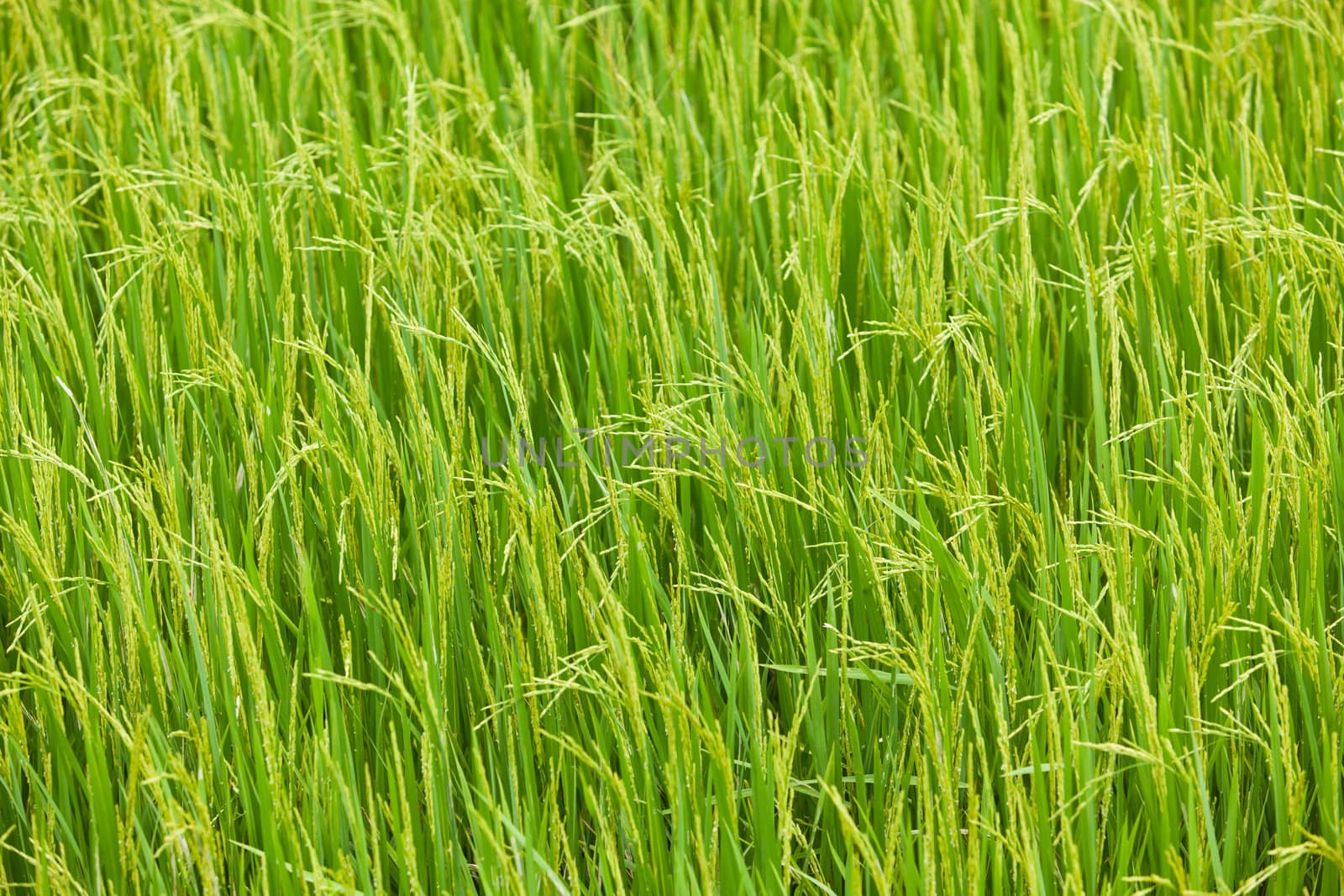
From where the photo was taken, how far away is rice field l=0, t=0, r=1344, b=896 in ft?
4.14

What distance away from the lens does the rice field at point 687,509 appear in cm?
126

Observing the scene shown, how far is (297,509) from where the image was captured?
1531 millimetres

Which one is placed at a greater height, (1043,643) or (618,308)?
(618,308)

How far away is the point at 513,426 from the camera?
1.50 m

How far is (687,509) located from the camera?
1.61 meters

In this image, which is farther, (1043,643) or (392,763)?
(392,763)

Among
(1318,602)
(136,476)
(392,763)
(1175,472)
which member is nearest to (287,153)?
(136,476)

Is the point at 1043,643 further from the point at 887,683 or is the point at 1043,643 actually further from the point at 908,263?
the point at 908,263

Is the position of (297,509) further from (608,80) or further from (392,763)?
(608,80)


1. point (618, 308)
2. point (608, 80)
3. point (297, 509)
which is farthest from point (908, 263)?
point (608, 80)

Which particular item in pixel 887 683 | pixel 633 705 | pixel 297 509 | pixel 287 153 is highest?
pixel 287 153

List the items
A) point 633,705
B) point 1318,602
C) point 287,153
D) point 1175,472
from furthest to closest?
point 287,153 < point 1175,472 < point 1318,602 < point 633,705

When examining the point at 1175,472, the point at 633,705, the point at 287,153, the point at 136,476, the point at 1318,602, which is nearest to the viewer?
the point at 633,705

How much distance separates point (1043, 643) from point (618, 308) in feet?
2.32
